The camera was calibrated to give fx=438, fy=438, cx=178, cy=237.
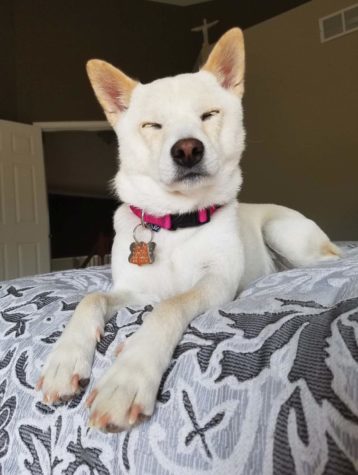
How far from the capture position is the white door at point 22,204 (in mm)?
4152

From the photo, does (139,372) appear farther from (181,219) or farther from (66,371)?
(181,219)

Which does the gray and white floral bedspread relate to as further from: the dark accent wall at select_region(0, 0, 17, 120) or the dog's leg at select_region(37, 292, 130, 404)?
the dark accent wall at select_region(0, 0, 17, 120)

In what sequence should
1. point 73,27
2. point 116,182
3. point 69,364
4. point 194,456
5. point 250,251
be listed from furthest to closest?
point 73,27 → point 250,251 → point 116,182 → point 69,364 → point 194,456

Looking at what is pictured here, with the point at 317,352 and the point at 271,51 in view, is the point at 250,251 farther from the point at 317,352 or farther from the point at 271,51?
the point at 271,51

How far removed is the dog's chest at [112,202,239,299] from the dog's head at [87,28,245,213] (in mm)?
88

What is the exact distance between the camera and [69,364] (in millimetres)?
668

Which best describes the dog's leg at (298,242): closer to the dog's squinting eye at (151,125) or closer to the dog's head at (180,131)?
the dog's head at (180,131)

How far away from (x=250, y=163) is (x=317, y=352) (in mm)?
3904

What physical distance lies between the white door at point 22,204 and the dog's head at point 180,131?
3154 mm

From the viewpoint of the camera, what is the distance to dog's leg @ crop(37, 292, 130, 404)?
2.11 ft

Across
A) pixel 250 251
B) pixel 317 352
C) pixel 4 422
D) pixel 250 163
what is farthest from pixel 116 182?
pixel 250 163

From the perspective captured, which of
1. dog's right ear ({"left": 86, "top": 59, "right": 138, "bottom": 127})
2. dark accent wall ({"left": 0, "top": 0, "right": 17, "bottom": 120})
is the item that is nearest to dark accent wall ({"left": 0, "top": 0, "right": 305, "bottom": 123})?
dark accent wall ({"left": 0, "top": 0, "right": 17, "bottom": 120})

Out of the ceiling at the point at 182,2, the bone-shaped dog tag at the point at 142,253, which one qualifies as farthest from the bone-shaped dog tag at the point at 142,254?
the ceiling at the point at 182,2

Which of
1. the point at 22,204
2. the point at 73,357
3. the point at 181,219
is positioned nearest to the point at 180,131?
the point at 181,219
